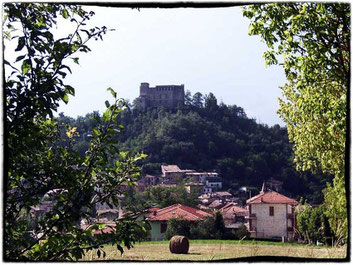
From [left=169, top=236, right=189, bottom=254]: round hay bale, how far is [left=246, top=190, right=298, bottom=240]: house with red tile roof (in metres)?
0.51

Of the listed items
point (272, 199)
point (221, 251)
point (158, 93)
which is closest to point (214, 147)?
point (158, 93)

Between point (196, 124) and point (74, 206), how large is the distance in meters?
6.72

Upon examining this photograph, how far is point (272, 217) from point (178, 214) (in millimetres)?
756

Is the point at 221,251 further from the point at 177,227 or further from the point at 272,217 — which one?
the point at 272,217

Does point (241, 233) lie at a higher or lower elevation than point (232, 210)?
lower

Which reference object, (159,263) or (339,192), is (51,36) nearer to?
(159,263)

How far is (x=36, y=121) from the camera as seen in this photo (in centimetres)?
259

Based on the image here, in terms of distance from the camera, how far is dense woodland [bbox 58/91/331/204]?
381 centimetres

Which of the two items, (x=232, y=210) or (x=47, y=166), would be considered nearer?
(x=47, y=166)

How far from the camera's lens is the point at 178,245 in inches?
106

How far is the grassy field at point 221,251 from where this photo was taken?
2455 millimetres

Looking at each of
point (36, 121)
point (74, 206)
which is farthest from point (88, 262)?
point (36, 121)

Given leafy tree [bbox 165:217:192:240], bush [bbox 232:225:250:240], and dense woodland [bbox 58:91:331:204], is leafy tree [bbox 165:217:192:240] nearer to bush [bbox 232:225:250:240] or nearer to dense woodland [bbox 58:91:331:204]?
bush [bbox 232:225:250:240]

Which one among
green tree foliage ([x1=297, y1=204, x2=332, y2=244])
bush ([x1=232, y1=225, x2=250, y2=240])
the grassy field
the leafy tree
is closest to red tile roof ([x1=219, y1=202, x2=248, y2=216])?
bush ([x1=232, y1=225, x2=250, y2=240])
